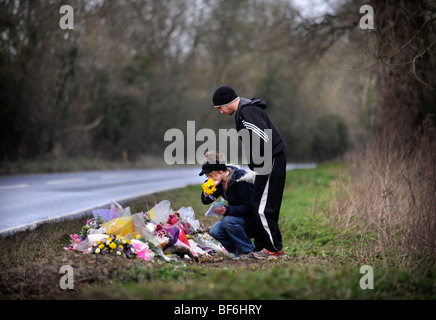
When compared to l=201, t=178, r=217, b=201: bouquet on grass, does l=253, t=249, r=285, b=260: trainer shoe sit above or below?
below

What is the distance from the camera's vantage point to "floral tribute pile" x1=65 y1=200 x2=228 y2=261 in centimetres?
546

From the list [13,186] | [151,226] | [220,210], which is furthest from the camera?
[13,186]

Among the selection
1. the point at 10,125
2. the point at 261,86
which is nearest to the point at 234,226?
the point at 10,125

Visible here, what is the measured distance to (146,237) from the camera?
5.86 metres

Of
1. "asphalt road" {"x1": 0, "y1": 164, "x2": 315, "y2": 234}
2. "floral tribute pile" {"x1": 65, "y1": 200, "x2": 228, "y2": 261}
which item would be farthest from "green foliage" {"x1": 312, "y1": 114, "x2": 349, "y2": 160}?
"floral tribute pile" {"x1": 65, "y1": 200, "x2": 228, "y2": 261}

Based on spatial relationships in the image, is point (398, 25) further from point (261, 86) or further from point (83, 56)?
point (261, 86)

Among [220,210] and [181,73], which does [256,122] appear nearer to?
[220,210]

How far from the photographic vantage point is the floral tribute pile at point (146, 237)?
546cm

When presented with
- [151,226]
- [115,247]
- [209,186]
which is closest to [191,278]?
[115,247]

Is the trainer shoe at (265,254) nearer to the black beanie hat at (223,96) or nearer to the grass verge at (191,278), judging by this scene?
the grass verge at (191,278)

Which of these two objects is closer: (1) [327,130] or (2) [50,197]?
(2) [50,197]

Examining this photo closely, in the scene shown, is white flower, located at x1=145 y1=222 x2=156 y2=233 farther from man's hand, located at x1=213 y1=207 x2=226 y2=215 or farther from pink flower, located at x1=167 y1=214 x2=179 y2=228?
man's hand, located at x1=213 y1=207 x2=226 y2=215

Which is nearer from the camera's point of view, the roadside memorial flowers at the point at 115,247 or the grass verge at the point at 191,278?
the grass verge at the point at 191,278

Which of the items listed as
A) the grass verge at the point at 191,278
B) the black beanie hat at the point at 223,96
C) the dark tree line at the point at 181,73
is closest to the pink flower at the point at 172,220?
the grass verge at the point at 191,278
